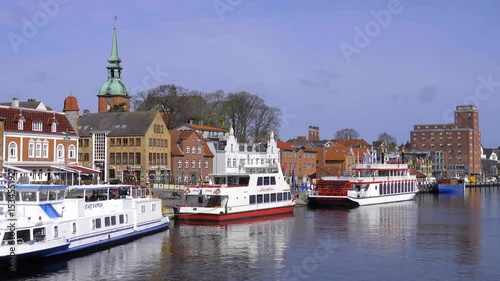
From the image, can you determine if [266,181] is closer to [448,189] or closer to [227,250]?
[227,250]

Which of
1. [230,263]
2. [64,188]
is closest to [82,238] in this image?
[64,188]

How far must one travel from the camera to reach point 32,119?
66312mm

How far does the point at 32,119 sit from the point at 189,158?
105 ft

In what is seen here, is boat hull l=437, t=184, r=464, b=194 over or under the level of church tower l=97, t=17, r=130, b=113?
under

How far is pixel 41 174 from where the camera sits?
65375 millimetres

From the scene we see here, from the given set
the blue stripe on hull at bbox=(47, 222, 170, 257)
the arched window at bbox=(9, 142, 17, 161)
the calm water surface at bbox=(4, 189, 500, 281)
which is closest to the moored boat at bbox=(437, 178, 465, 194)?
the calm water surface at bbox=(4, 189, 500, 281)

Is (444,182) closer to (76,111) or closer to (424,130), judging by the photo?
(424,130)

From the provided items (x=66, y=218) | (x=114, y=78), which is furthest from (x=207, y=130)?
(x=66, y=218)

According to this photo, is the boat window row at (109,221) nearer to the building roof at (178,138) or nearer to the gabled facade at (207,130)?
the building roof at (178,138)

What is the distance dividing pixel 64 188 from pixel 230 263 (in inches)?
473

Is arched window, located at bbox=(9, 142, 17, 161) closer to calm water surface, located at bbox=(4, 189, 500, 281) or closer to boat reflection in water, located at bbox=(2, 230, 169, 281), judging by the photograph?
calm water surface, located at bbox=(4, 189, 500, 281)

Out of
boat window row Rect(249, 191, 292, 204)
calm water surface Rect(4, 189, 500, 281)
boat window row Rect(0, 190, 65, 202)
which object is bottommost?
calm water surface Rect(4, 189, 500, 281)

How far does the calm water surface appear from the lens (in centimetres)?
3534

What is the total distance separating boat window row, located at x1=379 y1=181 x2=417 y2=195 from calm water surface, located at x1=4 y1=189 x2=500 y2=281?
2439 cm
